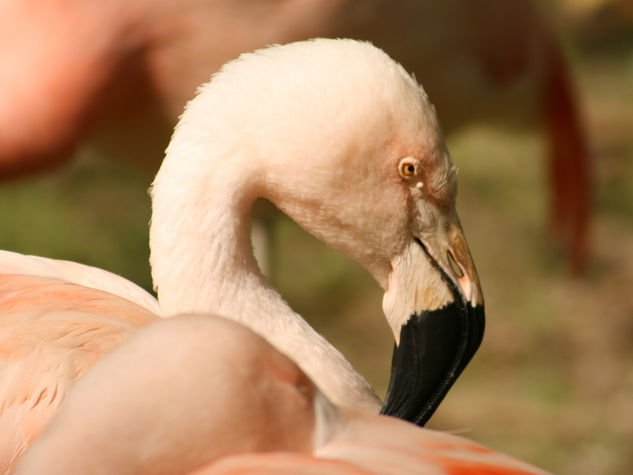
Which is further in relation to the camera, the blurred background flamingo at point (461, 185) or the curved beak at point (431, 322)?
the blurred background flamingo at point (461, 185)

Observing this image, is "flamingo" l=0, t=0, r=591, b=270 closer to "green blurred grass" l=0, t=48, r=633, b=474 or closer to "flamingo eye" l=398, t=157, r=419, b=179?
"green blurred grass" l=0, t=48, r=633, b=474

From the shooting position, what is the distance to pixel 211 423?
107cm

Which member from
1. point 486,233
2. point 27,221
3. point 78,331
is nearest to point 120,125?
point 78,331

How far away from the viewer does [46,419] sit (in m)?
1.41

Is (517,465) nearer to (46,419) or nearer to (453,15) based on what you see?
(46,419)

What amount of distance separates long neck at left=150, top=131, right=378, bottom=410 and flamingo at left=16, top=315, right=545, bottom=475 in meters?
0.51

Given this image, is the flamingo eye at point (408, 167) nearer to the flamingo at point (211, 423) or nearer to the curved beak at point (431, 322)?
the curved beak at point (431, 322)

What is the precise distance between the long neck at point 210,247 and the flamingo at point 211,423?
20.1 inches

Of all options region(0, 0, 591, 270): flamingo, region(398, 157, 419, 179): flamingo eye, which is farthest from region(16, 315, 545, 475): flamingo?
region(0, 0, 591, 270): flamingo

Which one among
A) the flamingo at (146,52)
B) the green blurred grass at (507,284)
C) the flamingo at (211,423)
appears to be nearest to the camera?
the flamingo at (211,423)

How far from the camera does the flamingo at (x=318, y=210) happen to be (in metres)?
1.62

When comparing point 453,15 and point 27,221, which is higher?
point 453,15

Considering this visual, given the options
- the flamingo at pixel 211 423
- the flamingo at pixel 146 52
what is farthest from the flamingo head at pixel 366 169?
the flamingo at pixel 146 52

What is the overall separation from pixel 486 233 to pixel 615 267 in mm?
560
